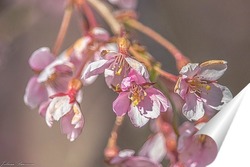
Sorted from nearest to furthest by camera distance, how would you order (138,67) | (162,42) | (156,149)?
(138,67) → (156,149) → (162,42)

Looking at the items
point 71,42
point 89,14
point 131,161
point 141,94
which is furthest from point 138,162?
point 71,42

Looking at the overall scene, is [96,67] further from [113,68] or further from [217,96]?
[217,96]

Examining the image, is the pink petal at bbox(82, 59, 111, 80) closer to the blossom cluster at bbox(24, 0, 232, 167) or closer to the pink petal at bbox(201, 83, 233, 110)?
the blossom cluster at bbox(24, 0, 232, 167)

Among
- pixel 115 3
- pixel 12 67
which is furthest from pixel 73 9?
pixel 12 67

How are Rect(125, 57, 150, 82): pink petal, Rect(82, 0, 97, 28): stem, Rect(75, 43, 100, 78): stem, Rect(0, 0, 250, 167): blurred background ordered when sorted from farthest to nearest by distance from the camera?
Rect(0, 0, 250, 167): blurred background, Rect(82, 0, 97, 28): stem, Rect(75, 43, 100, 78): stem, Rect(125, 57, 150, 82): pink petal

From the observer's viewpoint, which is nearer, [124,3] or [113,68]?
[113,68]

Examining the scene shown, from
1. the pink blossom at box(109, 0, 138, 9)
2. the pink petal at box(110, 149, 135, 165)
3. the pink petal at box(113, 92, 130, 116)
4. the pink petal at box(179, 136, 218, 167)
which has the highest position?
the pink blossom at box(109, 0, 138, 9)

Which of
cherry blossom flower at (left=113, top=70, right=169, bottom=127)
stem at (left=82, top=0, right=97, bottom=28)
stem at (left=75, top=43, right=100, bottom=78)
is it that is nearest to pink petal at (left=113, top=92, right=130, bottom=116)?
cherry blossom flower at (left=113, top=70, right=169, bottom=127)
